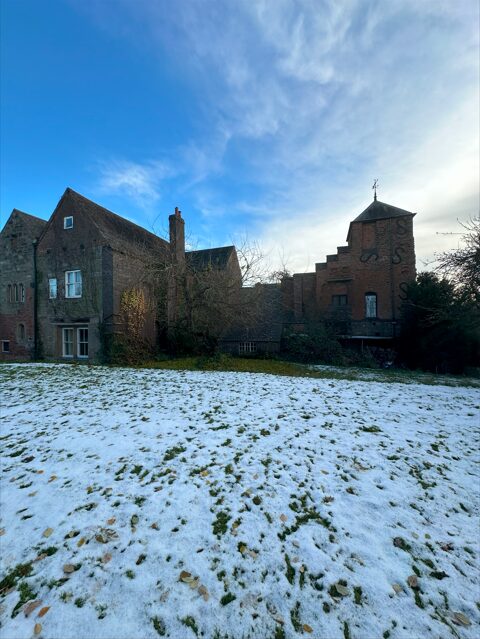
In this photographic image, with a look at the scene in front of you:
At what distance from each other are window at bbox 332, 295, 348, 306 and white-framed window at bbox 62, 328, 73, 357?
19.6 metres

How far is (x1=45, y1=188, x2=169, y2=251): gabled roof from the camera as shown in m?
16.2

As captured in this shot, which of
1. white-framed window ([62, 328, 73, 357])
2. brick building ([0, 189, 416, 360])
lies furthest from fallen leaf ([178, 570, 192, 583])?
white-framed window ([62, 328, 73, 357])

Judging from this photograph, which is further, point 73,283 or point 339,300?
point 339,300

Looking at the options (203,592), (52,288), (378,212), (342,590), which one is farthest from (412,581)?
(378,212)

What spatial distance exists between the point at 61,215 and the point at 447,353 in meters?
24.5

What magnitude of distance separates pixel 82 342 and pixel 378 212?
24381mm

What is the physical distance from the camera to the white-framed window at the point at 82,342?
16594mm

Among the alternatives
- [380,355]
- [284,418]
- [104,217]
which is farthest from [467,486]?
[104,217]

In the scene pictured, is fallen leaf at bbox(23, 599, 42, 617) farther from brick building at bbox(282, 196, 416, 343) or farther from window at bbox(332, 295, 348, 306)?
window at bbox(332, 295, 348, 306)

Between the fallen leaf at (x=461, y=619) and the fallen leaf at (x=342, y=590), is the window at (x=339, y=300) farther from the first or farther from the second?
the fallen leaf at (x=342, y=590)

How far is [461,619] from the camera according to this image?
2254 millimetres

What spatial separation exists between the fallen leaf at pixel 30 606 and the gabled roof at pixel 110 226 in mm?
15799

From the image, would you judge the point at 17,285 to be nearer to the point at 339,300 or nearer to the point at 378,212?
the point at 339,300

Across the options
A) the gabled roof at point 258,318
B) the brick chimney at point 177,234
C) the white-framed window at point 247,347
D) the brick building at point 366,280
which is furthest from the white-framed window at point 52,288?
the brick building at point 366,280
